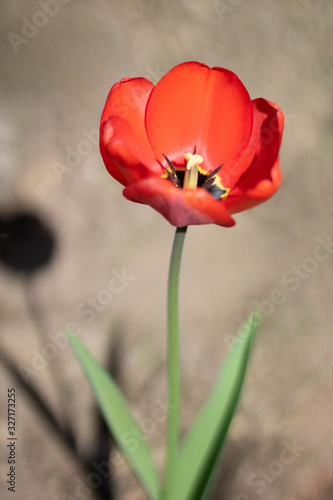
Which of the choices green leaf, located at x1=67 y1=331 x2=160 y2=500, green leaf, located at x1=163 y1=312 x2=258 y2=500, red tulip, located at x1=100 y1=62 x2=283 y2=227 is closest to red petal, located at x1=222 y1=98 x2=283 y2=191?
red tulip, located at x1=100 y1=62 x2=283 y2=227

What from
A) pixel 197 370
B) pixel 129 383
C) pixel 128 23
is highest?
pixel 128 23

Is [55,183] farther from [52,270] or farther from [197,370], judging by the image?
[197,370]

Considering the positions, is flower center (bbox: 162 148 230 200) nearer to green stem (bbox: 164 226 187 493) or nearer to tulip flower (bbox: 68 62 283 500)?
tulip flower (bbox: 68 62 283 500)

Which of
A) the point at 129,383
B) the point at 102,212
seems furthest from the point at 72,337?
the point at 102,212

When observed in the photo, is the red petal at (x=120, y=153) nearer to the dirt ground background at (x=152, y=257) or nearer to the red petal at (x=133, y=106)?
the red petal at (x=133, y=106)

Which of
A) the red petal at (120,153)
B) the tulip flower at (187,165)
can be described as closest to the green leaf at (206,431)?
the tulip flower at (187,165)

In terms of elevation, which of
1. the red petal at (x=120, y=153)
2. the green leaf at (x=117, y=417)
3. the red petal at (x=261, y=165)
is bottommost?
the green leaf at (x=117, y=417)

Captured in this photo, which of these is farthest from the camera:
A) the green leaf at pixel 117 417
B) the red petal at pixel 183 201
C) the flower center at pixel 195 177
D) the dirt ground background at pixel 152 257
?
the dirt ground background at pixel 152 257
